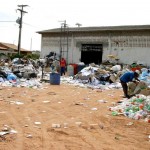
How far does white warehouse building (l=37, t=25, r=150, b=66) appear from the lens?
77.1 ft

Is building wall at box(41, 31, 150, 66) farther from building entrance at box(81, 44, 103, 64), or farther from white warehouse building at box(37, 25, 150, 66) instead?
building entrance at box(81, 44, 103, 64)

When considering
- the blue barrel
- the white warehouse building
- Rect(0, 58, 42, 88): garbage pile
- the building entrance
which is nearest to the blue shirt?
Rect(0, 58, 42, 88): garbage pile

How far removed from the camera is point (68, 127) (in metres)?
6.80

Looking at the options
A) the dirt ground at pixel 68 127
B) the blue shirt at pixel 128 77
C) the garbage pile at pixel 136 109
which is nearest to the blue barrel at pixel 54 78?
the blue shirt at pixel 128 77

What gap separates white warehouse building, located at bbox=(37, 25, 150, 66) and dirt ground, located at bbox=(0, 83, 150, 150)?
1429 cm

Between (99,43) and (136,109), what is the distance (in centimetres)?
1778

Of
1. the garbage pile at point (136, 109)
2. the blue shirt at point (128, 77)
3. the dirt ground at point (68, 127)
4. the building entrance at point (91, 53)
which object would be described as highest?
the building entrance at point (91, 53)

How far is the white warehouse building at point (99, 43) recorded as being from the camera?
2350 centimetres

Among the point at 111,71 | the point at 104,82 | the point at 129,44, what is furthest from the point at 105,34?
the point at 104,82

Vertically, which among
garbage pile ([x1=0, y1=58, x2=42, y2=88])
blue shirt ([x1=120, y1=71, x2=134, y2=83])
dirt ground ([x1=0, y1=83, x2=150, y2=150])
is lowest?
dirt ground ([x1=0, y1=83, x2=150, y2=150])

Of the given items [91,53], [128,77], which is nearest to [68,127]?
[128,77]

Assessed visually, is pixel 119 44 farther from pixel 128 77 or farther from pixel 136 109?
pixel 136 109

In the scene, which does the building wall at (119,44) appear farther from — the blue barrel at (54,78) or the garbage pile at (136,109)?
the garbage pile at (136,109)

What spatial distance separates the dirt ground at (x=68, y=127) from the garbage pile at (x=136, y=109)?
9.1 inches
